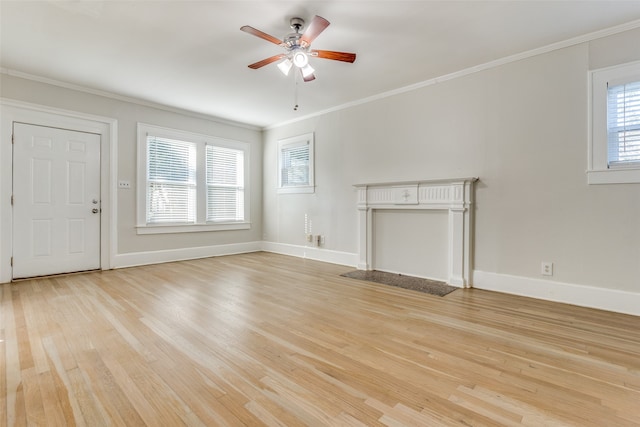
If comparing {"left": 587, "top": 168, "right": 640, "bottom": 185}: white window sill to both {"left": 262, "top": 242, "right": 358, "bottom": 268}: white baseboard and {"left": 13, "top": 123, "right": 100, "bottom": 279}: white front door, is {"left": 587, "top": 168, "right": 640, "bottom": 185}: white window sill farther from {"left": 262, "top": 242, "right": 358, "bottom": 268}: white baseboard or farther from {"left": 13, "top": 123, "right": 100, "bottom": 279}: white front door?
{"left": 13, "top": 123, "right": 100, "bottom": 279}: white front door

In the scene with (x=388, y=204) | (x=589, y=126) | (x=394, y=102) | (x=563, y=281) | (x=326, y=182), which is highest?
(x=394, y=102)

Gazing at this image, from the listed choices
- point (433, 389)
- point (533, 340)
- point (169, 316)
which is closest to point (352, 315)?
point (433, 389)

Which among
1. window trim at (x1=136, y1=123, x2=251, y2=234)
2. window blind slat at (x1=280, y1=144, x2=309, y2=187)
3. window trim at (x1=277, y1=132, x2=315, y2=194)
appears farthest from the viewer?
window blind slat at (x1=280, y1=144, x2=309, y2=187)

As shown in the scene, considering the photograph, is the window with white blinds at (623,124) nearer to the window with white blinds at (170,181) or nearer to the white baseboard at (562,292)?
the white baseboard at (562,292)

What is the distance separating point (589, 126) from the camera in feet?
9.45

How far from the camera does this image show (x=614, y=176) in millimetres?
2766

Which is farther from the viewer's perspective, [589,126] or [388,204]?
[388,204]

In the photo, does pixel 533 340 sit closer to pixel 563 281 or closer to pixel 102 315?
pixel 563 281

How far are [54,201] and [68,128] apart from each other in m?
1.04

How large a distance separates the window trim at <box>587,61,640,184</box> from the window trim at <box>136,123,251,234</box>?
5.36 meters

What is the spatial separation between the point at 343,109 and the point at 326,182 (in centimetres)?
125

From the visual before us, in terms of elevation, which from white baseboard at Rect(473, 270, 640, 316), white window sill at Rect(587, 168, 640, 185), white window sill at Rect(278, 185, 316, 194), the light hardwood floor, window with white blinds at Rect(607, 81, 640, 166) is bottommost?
the light hardwood floor

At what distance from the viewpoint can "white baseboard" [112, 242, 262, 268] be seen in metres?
4.67

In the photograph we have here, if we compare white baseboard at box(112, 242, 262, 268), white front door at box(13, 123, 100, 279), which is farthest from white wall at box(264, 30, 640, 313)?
white front door at box(13, 123, 100, 279)
